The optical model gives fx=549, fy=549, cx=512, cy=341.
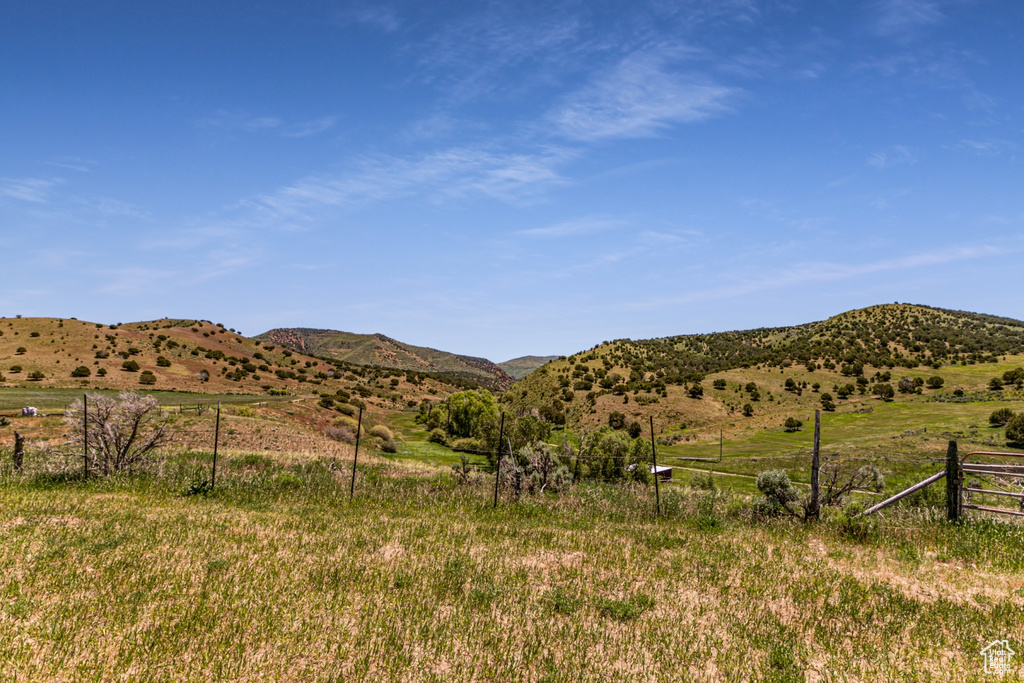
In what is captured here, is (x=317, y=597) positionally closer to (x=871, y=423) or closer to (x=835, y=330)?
(x=871, y=423)

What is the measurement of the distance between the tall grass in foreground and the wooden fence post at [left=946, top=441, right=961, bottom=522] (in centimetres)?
37

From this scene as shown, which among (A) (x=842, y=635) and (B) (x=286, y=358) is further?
(B) (x=286, y=358)

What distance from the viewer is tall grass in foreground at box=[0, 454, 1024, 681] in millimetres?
6227

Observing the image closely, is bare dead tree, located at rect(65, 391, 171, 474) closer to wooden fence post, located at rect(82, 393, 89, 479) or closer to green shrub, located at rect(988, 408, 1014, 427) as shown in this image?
wooden fence post, located at rect(82, 393, 89, 479)

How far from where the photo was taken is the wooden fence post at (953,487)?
43.6ft

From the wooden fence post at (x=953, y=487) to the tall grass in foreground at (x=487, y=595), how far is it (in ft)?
1.20

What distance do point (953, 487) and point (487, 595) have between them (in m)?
12.3

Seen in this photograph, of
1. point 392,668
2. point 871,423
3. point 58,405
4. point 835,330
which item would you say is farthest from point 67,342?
point 835,330

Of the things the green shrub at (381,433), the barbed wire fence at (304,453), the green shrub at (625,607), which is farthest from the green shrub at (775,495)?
the green shrub at (381,433)

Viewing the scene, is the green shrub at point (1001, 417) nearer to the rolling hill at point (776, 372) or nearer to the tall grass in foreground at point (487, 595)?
the rolling hill at point (776, 372)

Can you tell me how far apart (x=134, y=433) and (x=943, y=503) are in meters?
26.2

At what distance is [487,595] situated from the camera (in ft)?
27.6

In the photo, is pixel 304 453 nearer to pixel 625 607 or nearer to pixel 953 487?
pixel 625 607

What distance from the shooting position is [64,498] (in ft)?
48.1
